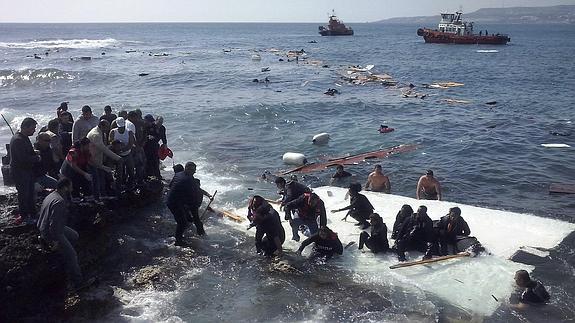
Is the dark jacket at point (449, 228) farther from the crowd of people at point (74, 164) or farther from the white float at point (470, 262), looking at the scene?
the crowd of people at point (74, 164)

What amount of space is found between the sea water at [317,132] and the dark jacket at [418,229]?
161cm

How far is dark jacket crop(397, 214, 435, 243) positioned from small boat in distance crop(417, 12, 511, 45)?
292ft

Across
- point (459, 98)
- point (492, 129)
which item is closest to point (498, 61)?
point (459, 98)

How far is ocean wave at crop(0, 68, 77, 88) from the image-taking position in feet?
153

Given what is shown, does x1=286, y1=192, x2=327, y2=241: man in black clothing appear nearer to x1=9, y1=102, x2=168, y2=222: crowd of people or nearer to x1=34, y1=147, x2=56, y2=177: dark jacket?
x1=9, y1=102, x2=168, y2=222: crowd of people

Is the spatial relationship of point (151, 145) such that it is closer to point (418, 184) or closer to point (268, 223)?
point (268, 223)

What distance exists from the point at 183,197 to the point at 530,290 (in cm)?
786

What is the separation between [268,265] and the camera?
36.8 feet

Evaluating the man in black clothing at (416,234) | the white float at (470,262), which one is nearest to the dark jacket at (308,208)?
the white float at (470,262)

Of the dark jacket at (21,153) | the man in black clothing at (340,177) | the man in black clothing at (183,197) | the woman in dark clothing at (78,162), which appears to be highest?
the dark jacket at (21,153)

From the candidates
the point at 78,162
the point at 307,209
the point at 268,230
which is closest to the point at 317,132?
the point at 307,209

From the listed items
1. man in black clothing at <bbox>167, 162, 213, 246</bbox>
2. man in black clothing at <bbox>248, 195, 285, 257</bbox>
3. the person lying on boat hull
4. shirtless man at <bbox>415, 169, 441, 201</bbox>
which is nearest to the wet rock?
man in black clothing at <bbox>167, 162, 213, 246</bbox>

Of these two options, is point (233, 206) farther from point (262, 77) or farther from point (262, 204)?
point (262, 77)

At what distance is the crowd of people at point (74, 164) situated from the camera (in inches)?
349
